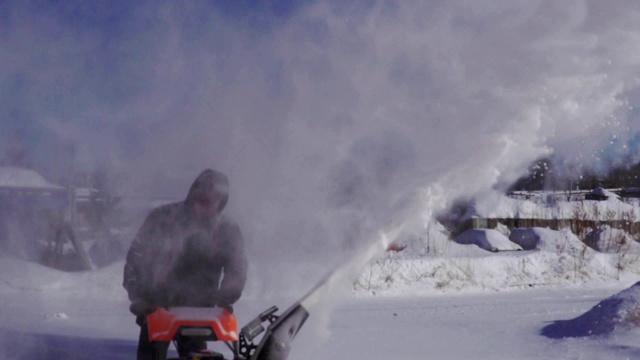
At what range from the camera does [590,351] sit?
7.82 m

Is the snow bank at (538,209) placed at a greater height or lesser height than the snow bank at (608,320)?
greater

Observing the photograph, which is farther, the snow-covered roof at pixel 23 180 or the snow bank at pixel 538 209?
the snow bank at pixel 538 209

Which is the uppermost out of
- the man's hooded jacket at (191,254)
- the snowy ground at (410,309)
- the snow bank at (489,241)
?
the man's hooded jacket at (191,254)

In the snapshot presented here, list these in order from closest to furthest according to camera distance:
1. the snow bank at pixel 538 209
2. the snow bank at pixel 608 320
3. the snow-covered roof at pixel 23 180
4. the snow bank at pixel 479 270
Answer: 1. the snow bank at pixel 608 320
2. the snow-covered roof at pixel 23 180
3. the snow bank at pixel 479 270
4. the snow bank at pixel 538 209

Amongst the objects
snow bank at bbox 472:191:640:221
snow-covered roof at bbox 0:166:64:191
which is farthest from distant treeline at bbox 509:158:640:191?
snow-covered roof at bbox 0:166:64:191

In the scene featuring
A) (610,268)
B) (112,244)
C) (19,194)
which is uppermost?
(19,194)

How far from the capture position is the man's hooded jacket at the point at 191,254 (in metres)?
5.20

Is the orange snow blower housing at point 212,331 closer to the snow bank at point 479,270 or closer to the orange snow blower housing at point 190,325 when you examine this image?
the orange snow blower housing at point 190,325

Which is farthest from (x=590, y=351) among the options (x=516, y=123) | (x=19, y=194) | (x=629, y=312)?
(x=19, y=194)

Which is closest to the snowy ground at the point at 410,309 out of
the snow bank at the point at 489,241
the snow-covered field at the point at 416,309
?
the snow-covered field at the point at 416,309

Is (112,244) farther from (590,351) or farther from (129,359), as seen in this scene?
(590,351)

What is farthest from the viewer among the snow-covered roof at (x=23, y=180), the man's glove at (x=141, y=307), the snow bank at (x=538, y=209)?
the snow bank at (x=538, y=209)

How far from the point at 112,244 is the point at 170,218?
3.57m

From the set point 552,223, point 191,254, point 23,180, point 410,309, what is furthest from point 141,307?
point 552,223
